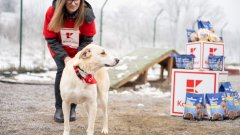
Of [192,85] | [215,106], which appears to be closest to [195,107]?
[215,106]

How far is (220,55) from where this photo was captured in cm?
447

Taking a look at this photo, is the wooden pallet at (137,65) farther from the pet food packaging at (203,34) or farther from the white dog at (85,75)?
the white dog at (85,75)

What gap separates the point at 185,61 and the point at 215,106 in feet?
2.61

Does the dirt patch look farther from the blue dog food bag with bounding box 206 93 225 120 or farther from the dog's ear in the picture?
the dog's ear

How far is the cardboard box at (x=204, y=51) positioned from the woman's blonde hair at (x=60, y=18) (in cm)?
195

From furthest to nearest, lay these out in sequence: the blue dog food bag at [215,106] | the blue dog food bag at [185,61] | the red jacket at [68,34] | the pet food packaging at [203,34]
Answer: the pet food packaging at [203,34] → the blue dog food bag at [185,61] → the blue dog food bag at [215,106] → the red jacket at [68,34]

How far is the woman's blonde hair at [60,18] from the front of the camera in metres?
3.26

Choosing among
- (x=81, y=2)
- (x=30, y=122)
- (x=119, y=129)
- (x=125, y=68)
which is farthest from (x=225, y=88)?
(x=125, y=68)

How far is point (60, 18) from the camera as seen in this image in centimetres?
332

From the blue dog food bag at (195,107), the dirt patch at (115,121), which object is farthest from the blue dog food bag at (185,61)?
the dirt patch at (115,121)

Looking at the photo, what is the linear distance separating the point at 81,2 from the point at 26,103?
2.24 meters

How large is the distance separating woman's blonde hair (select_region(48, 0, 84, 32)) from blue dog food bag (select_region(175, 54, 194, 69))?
5.71ft

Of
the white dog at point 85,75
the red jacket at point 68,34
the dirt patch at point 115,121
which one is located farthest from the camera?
the red jacket at point 68,34

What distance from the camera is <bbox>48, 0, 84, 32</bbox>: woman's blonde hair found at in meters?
3.26
